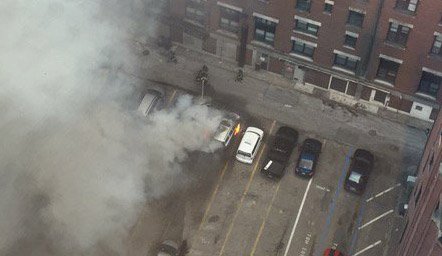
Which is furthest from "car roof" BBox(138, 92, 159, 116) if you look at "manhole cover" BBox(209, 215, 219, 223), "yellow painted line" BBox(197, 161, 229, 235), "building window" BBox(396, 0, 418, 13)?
"building window" BBox(396, 0, 418, 13)

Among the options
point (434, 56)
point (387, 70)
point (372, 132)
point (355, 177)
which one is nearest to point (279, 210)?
point (355, 177)

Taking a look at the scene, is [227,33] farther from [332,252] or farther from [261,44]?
[332,252]

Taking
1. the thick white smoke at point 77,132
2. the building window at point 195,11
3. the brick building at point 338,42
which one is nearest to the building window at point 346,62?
the brick building at point 338,42

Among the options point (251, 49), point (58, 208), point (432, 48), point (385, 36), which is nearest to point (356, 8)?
point (385, 36)

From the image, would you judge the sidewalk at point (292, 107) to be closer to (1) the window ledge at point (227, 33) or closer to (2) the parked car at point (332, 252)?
(1) the window ledge at point (227, 33)

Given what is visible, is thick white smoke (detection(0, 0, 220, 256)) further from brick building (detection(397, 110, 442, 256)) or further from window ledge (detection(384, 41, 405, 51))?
brick building (detection(397, 110, 442, 256))

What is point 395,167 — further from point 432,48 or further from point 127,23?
point 127,23

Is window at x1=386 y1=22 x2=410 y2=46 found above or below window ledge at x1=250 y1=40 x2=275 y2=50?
above
